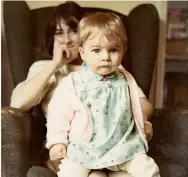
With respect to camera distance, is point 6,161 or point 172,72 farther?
point 172,72

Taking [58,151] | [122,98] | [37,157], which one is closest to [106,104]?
[122,98]

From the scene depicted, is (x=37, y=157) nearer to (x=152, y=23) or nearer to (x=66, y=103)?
(x=66, y=103)

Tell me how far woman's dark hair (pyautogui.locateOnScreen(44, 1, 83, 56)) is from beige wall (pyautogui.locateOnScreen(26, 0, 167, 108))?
27 mm

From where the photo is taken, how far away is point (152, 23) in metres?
1.17

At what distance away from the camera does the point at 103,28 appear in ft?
2.67

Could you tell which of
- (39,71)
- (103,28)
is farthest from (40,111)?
(103,28)

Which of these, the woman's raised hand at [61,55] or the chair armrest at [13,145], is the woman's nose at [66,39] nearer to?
the woman's raised hand at [61,55]

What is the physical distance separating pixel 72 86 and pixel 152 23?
428 mm

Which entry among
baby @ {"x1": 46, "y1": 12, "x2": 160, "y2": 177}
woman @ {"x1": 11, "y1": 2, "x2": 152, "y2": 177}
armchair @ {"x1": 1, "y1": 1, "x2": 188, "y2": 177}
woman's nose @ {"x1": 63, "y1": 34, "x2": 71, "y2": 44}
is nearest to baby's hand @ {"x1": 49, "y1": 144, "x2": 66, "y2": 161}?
baby @ {"x1": 46, "y1": 12, "x2": 160, "y2": 177}

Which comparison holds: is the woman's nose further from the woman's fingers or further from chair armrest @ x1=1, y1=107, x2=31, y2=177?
chair armrest @ x1=1, y1=107, x2=31, y2=177

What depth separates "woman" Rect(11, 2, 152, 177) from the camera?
1.03m

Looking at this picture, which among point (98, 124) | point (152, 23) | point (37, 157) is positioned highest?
point (152, 23)

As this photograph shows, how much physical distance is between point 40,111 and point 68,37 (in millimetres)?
224

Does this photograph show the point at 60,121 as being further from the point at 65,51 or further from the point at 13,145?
the point at 65,51
